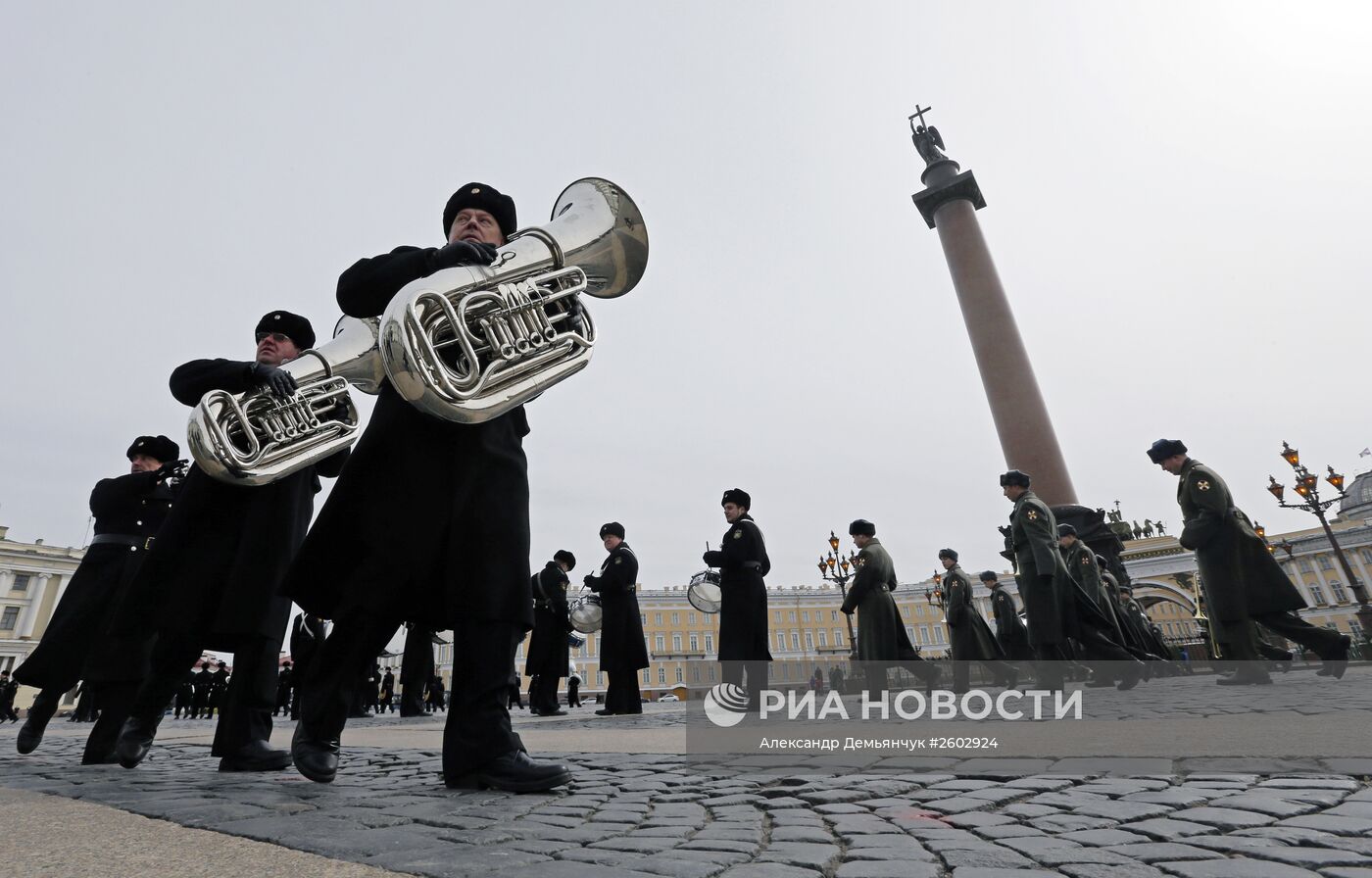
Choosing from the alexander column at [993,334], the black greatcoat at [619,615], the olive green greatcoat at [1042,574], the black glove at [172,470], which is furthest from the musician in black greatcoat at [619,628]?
the alexander column at [993,334]

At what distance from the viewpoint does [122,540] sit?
5727 mm

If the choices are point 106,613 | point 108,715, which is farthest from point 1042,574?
point 106,613

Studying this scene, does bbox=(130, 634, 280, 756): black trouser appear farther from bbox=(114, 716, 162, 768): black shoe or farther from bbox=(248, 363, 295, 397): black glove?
bbox=(248, 363, 295, 397): black glove

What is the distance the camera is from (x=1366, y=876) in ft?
4.57

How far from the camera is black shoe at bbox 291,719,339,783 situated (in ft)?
9.59

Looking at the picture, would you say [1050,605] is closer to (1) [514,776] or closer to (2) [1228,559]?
(2) [1228,559]

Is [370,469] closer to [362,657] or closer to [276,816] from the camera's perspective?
[362,657]

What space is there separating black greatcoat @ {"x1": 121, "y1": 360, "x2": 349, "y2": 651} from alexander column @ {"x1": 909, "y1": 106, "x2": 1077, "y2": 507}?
1589 cm

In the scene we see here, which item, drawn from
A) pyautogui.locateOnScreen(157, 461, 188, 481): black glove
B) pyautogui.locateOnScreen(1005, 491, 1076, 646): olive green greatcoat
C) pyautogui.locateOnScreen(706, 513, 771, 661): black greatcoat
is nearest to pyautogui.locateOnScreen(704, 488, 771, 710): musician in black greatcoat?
pyautogui.locateOnScreen(706, 513, 771, 661): black greatcoat

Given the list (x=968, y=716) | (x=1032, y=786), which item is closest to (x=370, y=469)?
(x=1032, y=786)

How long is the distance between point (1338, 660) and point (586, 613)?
11.2 metres

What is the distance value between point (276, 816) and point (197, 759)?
3215 mm

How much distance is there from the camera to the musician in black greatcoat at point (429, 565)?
2785 mm

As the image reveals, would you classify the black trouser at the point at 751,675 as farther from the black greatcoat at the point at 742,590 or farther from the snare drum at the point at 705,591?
the snare drum at the point at 705,591
